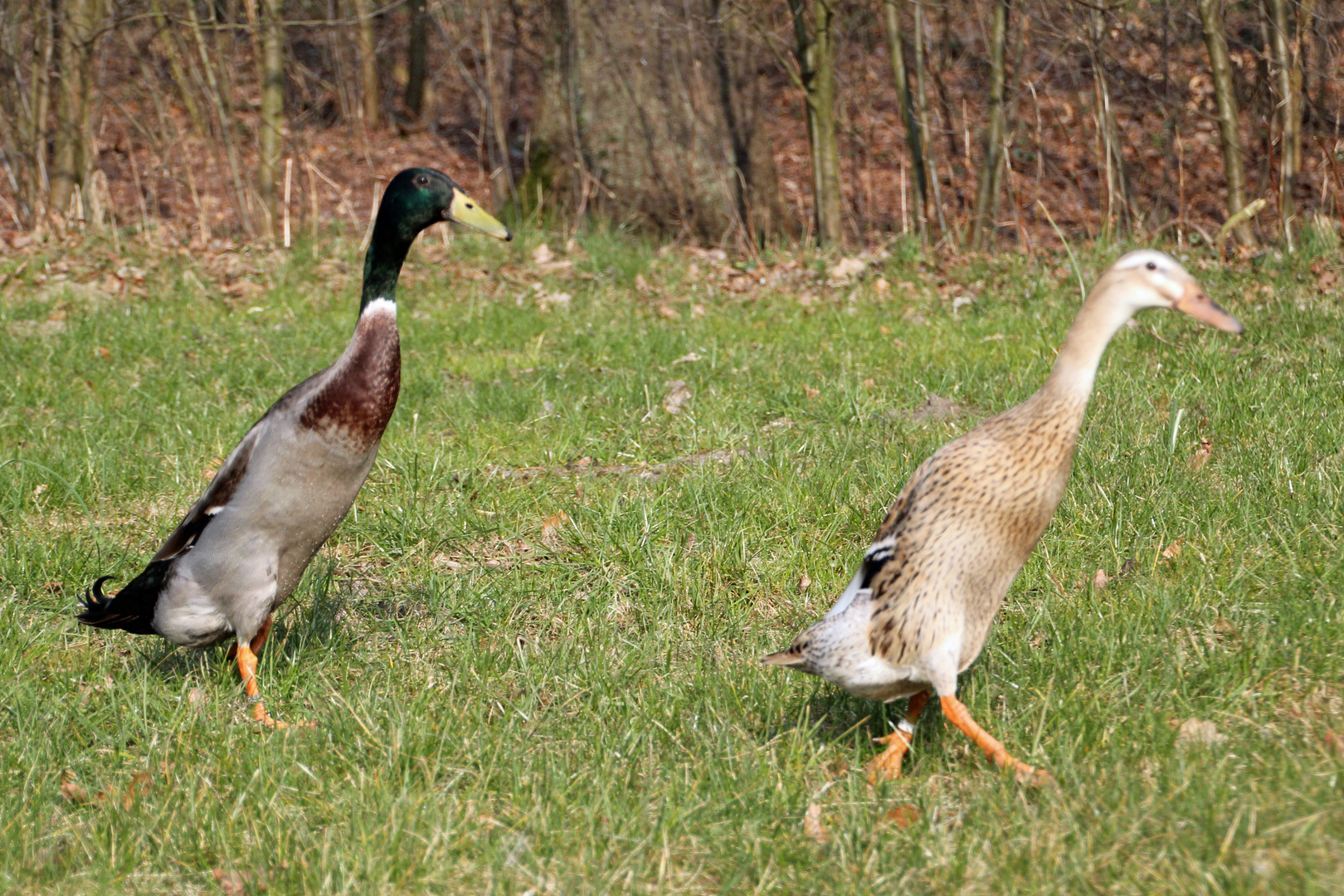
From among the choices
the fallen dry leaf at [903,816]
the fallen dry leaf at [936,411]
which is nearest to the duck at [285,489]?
the fallen dry leaf at [903,816]

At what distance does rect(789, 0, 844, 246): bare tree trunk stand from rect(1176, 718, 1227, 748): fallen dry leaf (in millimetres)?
7037

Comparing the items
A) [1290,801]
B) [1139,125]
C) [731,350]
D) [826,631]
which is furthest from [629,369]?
[1139,125]

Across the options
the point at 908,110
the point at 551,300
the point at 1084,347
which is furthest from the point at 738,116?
the point at 1084,347

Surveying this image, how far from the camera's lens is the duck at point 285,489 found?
355cm

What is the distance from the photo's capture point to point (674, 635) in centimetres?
394

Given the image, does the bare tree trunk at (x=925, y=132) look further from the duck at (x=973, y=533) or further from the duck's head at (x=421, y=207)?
the duck at (x=973, y=533)

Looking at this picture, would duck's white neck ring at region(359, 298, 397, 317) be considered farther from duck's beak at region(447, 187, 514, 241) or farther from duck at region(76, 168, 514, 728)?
duck's beak at region(447, 187, 514, 241)

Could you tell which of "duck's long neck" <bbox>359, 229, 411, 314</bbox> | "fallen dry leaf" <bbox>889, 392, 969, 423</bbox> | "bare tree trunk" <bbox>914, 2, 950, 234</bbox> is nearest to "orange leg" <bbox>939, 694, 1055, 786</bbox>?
"duck's long neck" <bbox>359, 229, 411, 314</bbox>

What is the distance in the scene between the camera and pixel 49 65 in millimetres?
10734

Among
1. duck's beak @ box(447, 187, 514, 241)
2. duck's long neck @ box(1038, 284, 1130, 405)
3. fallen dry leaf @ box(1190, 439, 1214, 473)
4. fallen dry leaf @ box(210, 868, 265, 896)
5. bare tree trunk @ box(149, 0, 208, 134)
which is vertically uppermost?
bare tree trunk @ box(149, 0, 208, 134)

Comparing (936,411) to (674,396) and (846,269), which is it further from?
(846,269)

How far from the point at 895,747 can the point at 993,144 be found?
766cm

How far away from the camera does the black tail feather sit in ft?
A: 12.2

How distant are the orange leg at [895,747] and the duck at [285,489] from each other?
1.68 metres
